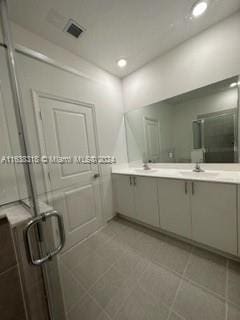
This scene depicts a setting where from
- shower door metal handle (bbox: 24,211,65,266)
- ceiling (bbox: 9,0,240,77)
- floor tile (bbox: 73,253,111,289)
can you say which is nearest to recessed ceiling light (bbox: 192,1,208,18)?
ceiling (bbox: 9,0,240,77)

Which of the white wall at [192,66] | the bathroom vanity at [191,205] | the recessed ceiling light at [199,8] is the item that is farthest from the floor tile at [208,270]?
the recessed ceiling light at [199,8]

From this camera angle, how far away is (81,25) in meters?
1.50

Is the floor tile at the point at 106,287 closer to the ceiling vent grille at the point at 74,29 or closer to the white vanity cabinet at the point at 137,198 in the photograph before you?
the white vanity cabinet at the point at 137,198

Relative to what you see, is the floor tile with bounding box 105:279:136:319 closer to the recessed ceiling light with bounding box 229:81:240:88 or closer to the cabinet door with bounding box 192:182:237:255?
the cabinet door with bounding box 192:182:237:255

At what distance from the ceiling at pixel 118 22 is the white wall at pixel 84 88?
124mm

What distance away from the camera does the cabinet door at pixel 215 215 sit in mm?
1337

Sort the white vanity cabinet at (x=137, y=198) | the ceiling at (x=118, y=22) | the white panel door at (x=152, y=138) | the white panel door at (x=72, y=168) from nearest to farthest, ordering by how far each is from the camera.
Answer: the ceiling at (x=118, y=22)
the white panel door at (x=72, y=168)
the white vanity cabinet at (x=137, y=198)
the white panel door at (x=152, y=138)

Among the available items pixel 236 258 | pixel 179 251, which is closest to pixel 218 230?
pixel 236 258

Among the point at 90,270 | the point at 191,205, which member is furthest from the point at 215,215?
the point at 90,270

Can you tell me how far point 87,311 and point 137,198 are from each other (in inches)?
51.3

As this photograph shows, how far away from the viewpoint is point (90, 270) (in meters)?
1.44

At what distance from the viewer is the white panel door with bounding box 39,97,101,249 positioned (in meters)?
1.66

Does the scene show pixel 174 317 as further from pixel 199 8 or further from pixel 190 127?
pixel 199 8

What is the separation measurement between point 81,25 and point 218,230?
261 centimetres
